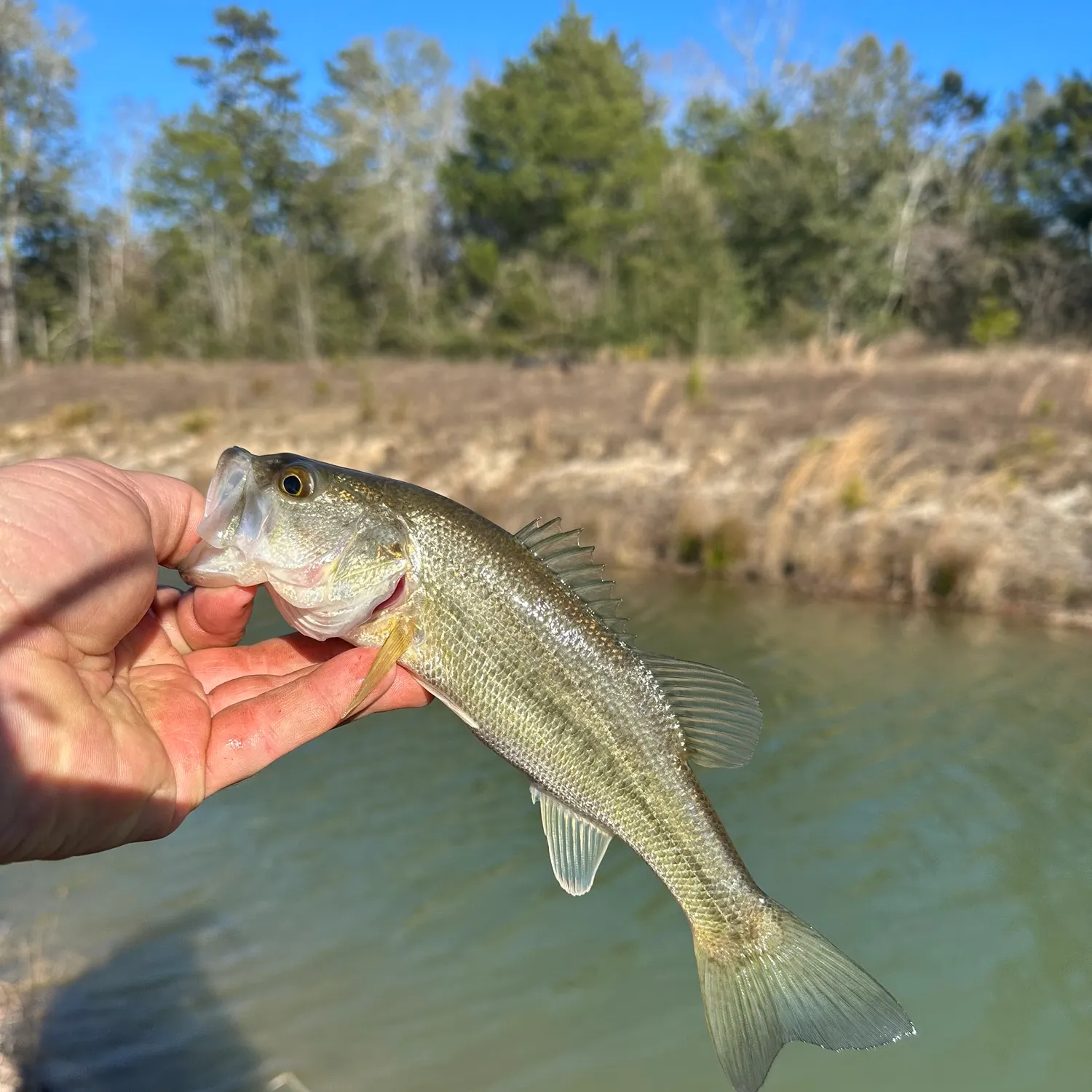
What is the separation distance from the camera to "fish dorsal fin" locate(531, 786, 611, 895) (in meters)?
3.05

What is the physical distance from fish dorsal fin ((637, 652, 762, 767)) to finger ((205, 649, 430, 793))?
1.00 m

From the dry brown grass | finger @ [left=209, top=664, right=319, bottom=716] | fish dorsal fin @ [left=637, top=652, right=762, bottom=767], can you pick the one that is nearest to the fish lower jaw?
finger @ [left=209, top=664, right=319, bottom=716]

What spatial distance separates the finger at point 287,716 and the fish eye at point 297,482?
23.7 inches

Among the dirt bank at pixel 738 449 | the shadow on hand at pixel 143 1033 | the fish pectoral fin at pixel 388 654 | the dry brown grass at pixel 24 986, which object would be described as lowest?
the shadow on hand at pixel 143 1033

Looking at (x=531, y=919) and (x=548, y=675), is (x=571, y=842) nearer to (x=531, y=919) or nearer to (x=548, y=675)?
(x=548, y=675)

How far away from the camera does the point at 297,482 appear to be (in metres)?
3.09

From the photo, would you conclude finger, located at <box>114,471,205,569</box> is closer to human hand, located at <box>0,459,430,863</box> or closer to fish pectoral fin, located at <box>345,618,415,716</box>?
human hand, located at <box>0,459,430,863</box>

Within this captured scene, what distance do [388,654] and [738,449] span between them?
14.2m

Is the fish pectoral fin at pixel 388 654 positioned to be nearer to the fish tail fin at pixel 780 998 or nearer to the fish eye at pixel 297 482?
the fish eye at pixel 297 482

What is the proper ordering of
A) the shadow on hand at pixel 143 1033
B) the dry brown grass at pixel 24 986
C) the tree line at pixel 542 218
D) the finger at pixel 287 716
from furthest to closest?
the tree line at pixel 542 218, the shadow on hand at pixel 143 1033, the dry brown grass at pixel 24 986, the finger at pixel 287 716

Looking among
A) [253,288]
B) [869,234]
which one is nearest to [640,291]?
[869,234]

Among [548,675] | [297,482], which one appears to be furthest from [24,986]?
[548,675]

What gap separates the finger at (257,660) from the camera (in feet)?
12.3

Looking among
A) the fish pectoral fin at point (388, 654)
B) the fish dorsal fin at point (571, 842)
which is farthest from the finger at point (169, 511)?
the fish dorsal fin at point (571, 842)
